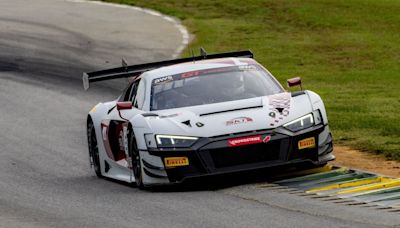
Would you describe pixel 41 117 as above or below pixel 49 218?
below

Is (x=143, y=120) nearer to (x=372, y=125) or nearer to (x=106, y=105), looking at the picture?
(x=106, y=105)

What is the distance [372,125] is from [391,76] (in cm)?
665

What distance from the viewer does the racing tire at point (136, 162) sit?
13.3 m

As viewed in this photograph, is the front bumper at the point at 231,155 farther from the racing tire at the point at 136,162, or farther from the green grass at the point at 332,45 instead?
the green grass at the point at 332,45

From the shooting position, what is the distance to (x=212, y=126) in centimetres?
1290

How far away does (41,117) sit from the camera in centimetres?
2131

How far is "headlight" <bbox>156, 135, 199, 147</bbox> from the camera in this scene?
504 inches

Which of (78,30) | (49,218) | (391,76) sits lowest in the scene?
(78,30)

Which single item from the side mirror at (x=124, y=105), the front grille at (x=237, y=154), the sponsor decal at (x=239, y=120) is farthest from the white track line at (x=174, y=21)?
the front grille at (x=237, y=154)

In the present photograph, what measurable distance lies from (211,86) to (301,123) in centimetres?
149

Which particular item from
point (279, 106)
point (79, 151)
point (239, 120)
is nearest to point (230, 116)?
point (239, 120)

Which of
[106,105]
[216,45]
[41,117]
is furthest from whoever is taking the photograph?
[216,45]

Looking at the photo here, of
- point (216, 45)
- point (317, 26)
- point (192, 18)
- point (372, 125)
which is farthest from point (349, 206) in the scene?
point (192, 18)

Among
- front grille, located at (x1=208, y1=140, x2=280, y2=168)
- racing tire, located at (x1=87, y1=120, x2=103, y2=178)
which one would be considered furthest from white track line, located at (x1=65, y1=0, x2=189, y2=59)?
front grille, located at (x1=208, y1=140, x2=280, y2=168)
